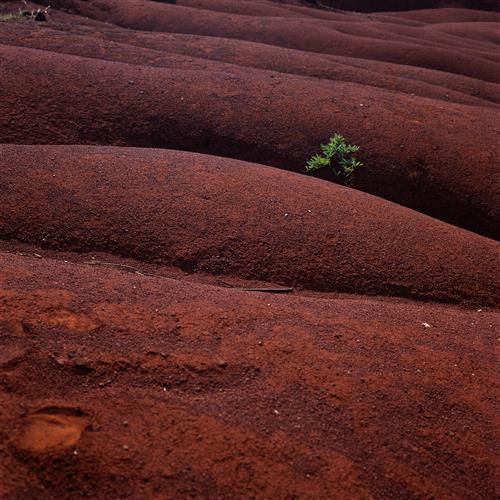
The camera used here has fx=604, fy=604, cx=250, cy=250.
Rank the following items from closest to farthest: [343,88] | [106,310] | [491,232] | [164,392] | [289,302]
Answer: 1. [164,392]
2. [106,310]
3. [289,302]
4. [491,232]
5. [343,88]

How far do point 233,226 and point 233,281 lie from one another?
615mm

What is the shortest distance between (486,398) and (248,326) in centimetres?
146

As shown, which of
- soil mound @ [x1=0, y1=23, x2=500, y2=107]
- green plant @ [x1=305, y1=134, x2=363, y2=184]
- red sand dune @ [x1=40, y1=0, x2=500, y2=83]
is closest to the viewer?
green plant @ [x1=305, y1=134, x2=363, y2=184]

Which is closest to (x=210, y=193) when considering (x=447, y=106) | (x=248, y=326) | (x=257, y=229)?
(x=257, y=229)

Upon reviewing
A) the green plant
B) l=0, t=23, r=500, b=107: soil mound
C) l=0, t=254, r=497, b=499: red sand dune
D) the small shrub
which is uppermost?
the small shrub

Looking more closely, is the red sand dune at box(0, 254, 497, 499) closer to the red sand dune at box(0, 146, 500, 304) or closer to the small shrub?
the red sand dune at box(0, 146, 500, 304)

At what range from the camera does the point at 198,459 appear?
2.71m

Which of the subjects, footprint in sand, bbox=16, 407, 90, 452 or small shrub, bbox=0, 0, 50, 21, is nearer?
footprint in sand, bbox=16, 407, 90, 452

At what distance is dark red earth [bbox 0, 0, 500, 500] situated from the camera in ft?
9.15

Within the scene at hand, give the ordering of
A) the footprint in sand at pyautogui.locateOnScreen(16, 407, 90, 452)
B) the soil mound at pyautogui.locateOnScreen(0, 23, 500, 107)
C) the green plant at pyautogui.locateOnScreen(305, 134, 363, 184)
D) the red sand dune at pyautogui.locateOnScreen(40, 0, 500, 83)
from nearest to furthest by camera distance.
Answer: the footprint in sand at pyautogui.locateOnScreen(16, 407, 90, 452)
the green plant at pyautogui.locateOnScreen(305, 134, 363, 184)
the soil mound at pyautogui.locateOnScreen(0, 23, 500, 107)
the red sand dune at pyautogui.locateOnScreen(40, 0, 500, 83)

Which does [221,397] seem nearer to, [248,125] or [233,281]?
[233,281]

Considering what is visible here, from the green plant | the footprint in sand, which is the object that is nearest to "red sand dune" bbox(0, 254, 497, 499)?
the footprint in sand

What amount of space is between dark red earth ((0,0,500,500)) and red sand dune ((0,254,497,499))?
1cm

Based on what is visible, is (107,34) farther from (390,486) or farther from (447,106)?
(390,486)
